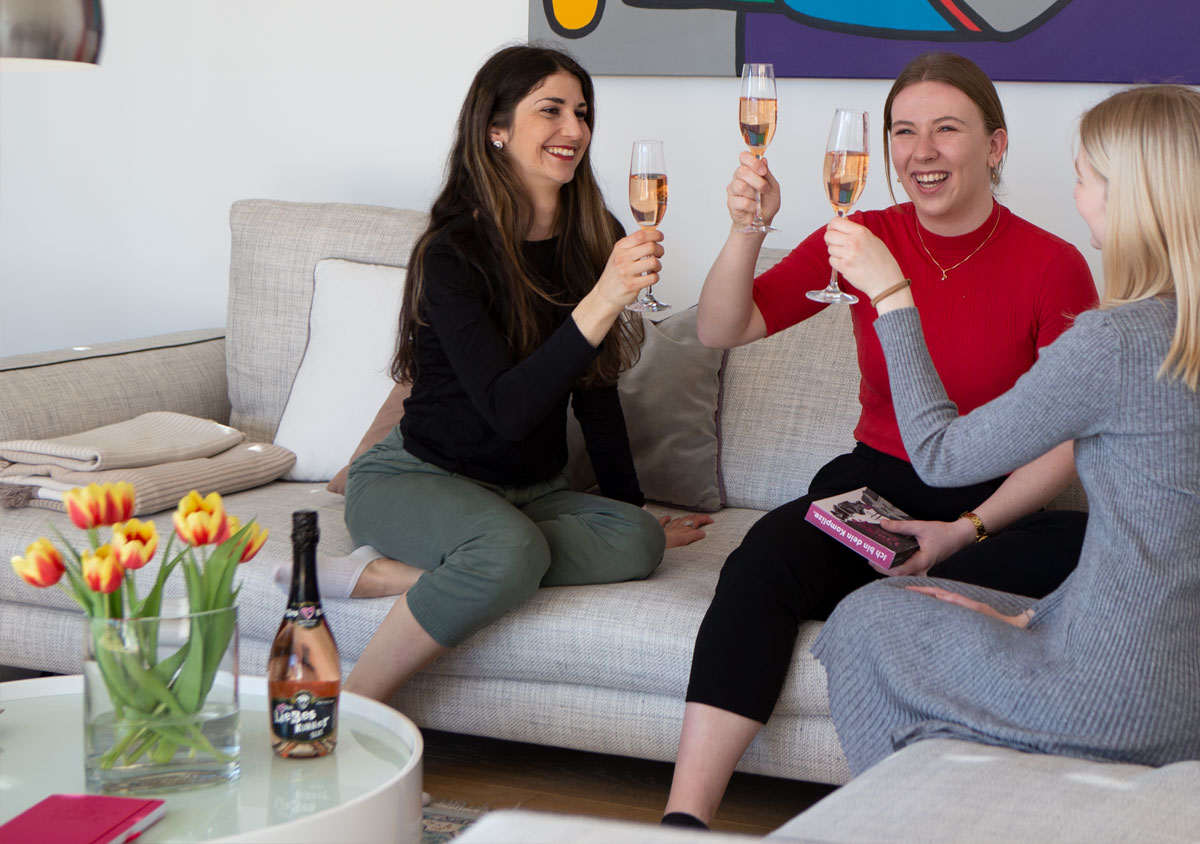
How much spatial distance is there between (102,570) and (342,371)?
1439mm

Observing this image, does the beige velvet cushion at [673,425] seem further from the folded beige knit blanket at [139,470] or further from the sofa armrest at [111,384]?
the sofa armrest at [111,384]

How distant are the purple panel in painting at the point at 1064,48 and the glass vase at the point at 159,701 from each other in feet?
6.07

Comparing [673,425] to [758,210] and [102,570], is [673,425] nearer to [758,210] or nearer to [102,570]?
[758,210]

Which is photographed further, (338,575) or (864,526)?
(338,575)

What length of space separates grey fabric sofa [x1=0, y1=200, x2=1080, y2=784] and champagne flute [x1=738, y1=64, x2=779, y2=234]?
2.17ft

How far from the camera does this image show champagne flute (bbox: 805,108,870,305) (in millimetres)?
1589

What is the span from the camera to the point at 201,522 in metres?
1.29

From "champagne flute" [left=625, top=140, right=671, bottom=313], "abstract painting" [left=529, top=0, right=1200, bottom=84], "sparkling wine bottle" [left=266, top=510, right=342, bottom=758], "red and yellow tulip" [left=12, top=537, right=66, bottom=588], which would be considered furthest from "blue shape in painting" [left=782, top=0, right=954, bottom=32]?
"red and yellow tulip" [left=12, top=537, right=66, bottom=588]

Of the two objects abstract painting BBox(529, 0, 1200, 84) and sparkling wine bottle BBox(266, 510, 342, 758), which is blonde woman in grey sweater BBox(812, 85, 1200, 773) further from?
abstract painting BBox(529, 0, 1200, 84)

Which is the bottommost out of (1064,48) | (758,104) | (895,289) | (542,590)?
(542,590)

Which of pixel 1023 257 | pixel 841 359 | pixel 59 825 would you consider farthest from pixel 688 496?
pixel 59 825

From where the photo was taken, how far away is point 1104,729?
4.31 feet

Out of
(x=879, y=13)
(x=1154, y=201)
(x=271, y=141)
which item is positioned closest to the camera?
(x=1154, y=201)

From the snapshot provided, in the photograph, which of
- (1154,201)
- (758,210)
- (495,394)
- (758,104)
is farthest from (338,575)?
(1154,201)
